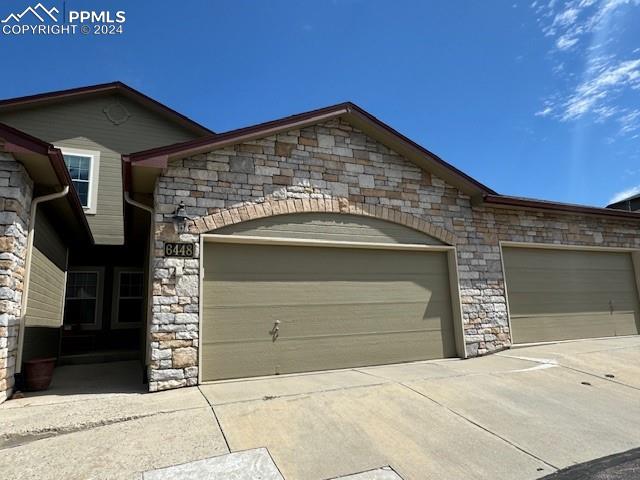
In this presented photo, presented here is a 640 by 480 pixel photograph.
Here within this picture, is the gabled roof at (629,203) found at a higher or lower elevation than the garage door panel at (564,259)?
higher

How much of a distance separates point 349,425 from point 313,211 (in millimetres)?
3803

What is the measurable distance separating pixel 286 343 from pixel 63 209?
16.4 ft

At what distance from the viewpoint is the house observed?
20.4 feet

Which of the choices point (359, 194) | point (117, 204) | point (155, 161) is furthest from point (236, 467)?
point (117, 204)

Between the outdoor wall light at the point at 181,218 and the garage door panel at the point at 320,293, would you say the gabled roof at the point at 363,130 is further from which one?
the garage door panel at the point at 320,293

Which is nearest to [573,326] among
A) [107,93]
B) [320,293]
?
[320,293]

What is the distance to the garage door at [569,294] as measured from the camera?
356 inches

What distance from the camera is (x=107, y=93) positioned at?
11.9 metres

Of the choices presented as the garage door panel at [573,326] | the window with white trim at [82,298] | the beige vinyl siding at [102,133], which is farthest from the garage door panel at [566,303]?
the window with white trim at [82,298]

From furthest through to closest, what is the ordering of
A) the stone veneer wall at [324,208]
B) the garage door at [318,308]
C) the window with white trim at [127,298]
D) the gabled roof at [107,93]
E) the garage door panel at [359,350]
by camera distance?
the window with white trim at [127,298] → the gabled roof at [107,93] → the garage door panel at [359,350] → the garage door at [318,308] → the stone veneer wall at [324,208]

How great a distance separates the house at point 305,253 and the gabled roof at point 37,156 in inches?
0.9

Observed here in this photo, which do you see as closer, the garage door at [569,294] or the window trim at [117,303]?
the garage door at [569,294]

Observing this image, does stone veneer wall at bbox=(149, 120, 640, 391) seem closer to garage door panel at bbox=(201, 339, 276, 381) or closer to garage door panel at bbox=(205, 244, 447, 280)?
garage door panel at bbox=(201, 339, 276, 381)

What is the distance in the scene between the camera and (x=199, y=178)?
264 inches
